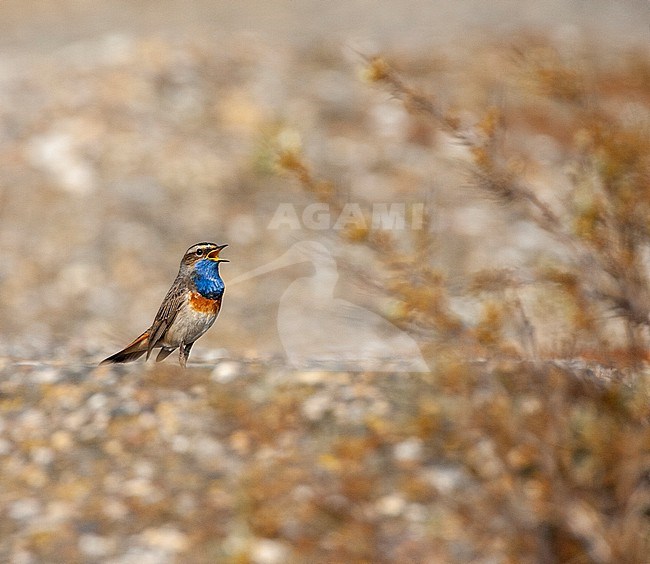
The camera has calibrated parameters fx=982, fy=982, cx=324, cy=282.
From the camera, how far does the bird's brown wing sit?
16.2ft

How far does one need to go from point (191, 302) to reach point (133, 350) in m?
0.51

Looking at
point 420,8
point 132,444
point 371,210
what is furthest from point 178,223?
point 420,8

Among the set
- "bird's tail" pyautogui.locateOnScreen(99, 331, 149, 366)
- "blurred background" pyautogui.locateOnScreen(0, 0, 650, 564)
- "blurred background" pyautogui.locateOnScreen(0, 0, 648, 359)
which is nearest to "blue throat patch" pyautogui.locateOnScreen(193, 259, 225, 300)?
"bird's tail" pyautogui.locateOnScreen(99, 331, 149, 366)

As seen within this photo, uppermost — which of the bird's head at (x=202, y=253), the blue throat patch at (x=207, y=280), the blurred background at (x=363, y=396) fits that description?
the bird's head at (x=202, y=253)

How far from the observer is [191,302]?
16.1ft

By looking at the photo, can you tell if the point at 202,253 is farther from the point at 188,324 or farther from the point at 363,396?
the point at 363,396

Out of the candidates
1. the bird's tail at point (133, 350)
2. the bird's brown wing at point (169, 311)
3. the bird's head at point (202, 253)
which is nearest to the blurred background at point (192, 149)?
the bird's tail at point (133, 350)

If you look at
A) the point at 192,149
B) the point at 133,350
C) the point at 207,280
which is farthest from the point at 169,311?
the point at 192,149

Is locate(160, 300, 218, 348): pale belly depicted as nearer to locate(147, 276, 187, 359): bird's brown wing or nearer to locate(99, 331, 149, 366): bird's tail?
locate(147, 276, 187, 359): bird's brown wing

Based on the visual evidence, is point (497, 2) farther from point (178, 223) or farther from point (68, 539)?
point (68, 539)

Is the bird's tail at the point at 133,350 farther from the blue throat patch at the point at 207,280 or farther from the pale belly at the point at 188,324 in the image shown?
the blue throat patch at the point at 207,280

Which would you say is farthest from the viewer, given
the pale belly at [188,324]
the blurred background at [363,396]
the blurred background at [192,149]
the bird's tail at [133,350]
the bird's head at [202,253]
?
the blurred background at [192,149]

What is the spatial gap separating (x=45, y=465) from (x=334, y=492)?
1.59m

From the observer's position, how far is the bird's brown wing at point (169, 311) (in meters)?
4.94
